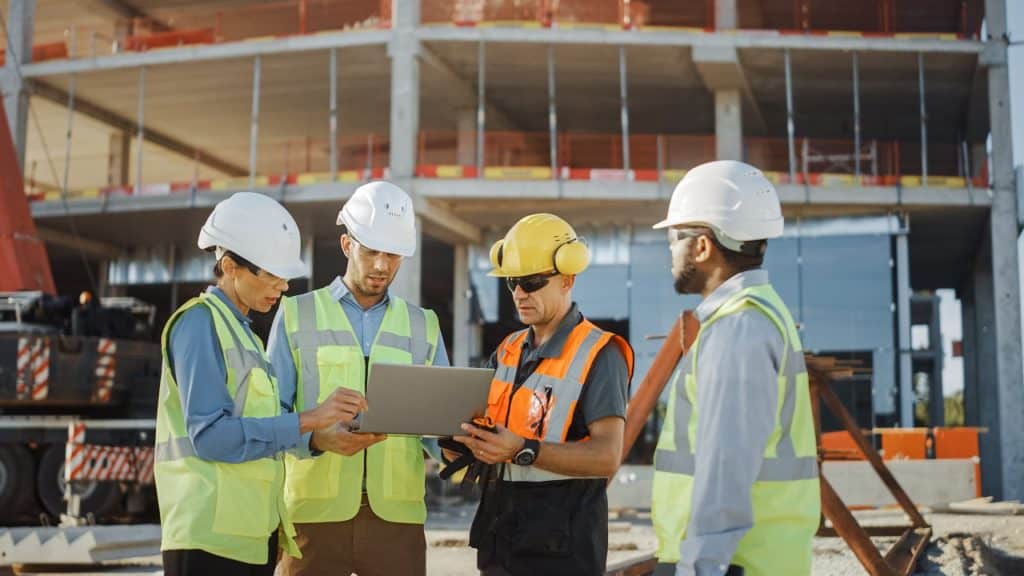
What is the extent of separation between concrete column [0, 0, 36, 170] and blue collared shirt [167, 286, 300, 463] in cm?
2144

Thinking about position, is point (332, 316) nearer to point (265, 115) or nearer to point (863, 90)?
point (863, 90)

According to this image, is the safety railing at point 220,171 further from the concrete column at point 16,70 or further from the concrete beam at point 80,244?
the concrete column at point 16,70

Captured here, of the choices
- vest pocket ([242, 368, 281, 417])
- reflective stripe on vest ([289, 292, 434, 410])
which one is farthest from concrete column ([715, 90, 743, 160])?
vest pocket ([242, 368, 281, 417])

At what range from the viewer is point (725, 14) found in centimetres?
2062

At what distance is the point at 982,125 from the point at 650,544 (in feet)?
59.9

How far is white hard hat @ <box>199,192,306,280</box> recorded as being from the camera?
333 cm

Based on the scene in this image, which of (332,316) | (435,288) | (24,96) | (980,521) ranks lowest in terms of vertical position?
(980,521)

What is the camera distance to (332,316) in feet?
12.5

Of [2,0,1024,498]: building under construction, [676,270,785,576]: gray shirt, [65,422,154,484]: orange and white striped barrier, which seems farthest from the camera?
[2,0,1024,498]: building under construction

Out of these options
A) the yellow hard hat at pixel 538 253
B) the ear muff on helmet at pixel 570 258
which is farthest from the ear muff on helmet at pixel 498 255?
the ear muff on helmet at pixel 570 258

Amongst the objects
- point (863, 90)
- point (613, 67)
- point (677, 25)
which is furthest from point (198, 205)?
point (863, 90)

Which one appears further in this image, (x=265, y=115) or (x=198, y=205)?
(x=265, y=115)

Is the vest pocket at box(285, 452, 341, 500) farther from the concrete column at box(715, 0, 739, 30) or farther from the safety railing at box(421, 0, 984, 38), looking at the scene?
the concrete column at box(715, 0, 739, 30)

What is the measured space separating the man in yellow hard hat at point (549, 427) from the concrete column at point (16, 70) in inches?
850
